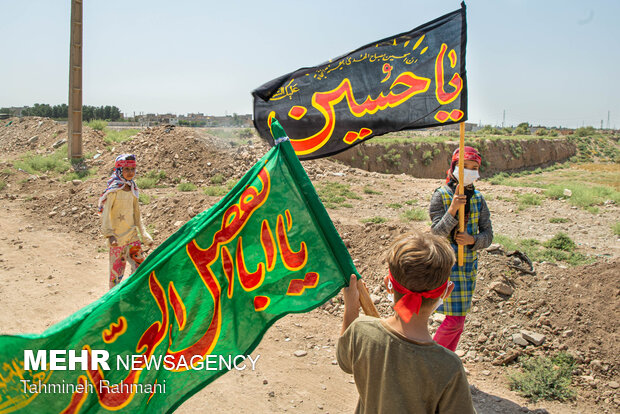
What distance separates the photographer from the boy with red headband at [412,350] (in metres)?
1.52

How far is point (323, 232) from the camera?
2.27 meters

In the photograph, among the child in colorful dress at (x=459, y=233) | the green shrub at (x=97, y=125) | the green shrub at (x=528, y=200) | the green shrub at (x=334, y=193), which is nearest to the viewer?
the child in colorful dress at (x=459, y=233)

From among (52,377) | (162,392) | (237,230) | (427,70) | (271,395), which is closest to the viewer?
(52,377)

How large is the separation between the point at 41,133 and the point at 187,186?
14734mm

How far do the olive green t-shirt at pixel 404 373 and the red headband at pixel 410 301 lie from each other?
0.24ft

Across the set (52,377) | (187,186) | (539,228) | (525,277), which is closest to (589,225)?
(539,228)

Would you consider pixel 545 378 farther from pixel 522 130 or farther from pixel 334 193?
pixel 522 130

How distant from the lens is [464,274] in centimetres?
355

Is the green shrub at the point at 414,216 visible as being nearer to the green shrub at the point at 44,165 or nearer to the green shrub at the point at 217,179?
the green shrub at the point at 217,179

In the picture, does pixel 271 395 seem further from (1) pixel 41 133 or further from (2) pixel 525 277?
(1) pixel 41 133

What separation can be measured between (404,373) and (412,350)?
0.08 meters

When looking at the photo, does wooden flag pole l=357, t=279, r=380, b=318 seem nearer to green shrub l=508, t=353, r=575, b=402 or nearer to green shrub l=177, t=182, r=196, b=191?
green shrub l=508, t=353, r=575, b=402

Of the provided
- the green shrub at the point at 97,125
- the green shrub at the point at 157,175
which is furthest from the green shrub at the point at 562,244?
the green shrub at the point at 97,125

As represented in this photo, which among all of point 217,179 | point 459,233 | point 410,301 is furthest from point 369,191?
point 410,301
